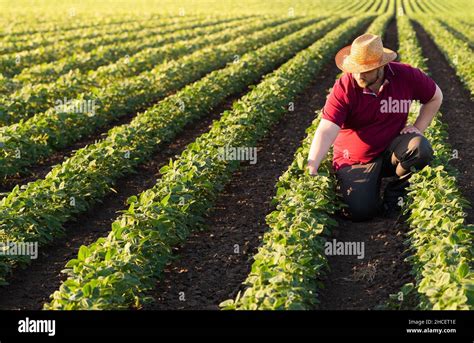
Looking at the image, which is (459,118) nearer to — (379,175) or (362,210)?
(379,175)

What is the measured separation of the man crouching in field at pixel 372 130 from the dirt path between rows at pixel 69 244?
92.9 inches

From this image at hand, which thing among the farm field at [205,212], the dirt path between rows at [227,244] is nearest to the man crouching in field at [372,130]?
the farm field at [205,212]

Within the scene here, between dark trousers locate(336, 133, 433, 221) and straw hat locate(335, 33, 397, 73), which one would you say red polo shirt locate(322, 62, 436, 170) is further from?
straw hat locate(335, 33, 397, 73)

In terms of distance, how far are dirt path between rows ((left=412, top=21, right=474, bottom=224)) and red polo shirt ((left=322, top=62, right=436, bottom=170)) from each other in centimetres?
118

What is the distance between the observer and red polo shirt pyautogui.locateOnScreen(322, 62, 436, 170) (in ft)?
20.8

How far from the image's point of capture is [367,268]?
5.70 m

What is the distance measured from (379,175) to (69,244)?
10.4 feet

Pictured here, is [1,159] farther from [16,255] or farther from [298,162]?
[298,162]

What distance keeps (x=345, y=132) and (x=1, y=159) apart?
14.0 feet

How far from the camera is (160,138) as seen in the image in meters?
9.79
